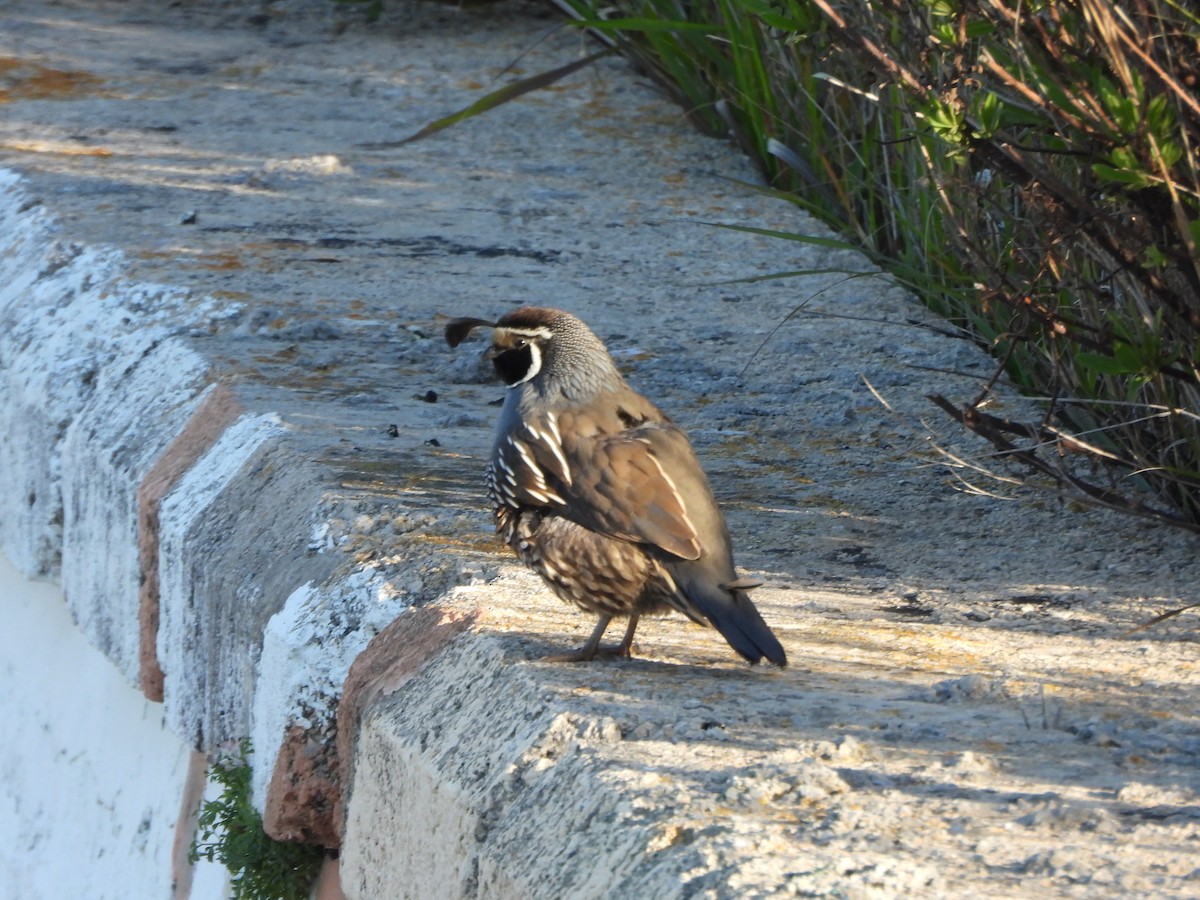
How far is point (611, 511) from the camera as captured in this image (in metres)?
2.72

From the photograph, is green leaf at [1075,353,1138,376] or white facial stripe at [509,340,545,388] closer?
green leaf at [1075,353,1138,376]

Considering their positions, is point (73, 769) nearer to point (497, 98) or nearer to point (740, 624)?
point (740, 624)

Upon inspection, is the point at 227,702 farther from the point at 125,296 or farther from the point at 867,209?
the point at 867,209

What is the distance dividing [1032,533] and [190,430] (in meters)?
1.87

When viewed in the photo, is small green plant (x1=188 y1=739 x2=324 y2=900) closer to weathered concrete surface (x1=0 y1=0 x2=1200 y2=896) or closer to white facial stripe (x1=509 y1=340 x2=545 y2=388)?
weathered concrete surface (x1=0 y1=0 x2=1200 y2=896)

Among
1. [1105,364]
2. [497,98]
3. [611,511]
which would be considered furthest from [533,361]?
[497,98]

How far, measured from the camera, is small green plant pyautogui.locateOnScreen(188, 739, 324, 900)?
3.07 m

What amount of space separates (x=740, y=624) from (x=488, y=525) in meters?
0.82

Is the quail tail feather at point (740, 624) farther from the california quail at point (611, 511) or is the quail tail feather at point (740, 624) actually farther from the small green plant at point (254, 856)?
the small green plant at point (254, 856)

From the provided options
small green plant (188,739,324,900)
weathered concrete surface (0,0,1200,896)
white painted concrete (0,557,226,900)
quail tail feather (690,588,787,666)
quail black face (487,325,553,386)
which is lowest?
white painted concrete (0,557,226,900)

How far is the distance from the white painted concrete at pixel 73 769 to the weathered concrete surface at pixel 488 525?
23 cm

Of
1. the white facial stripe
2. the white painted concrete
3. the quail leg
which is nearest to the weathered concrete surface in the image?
the quail leg

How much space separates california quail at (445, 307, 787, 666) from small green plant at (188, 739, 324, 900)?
0.72 m

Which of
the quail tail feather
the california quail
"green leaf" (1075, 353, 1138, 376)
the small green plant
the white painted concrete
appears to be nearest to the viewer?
the quail tail feather
